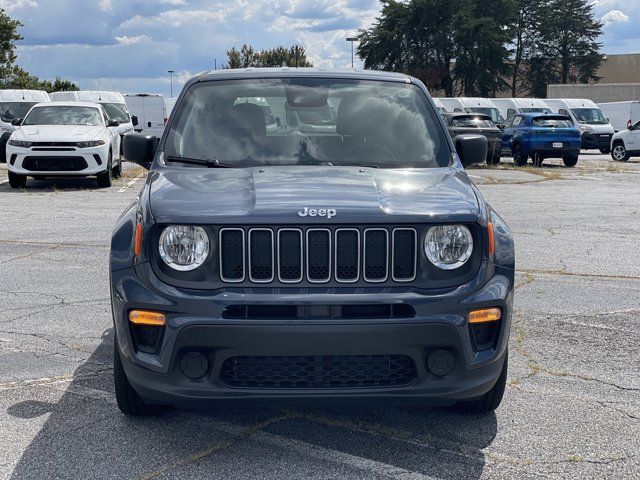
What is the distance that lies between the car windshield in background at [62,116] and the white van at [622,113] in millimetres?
28502

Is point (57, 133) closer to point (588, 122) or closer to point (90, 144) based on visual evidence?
point (90, 144)

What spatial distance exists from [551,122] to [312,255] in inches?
911

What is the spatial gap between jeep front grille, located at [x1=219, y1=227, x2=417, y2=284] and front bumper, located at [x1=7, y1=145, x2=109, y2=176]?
44.9 feet

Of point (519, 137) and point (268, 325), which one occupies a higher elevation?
point (268, 325)

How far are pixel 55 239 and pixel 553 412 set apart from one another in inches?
298

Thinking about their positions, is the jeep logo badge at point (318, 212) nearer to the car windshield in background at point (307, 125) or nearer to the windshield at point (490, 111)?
the car windshield in background at point (307, 125)

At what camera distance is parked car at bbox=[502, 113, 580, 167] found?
82.5 ft

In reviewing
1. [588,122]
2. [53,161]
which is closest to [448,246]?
[53,161]

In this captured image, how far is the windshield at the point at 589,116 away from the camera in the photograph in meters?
35.9

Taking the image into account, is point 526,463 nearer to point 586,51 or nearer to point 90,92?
point 90,92

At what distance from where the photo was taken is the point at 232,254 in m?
3.77

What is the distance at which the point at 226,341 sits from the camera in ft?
11.8

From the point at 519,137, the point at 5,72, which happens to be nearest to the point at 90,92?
the point at 519,137

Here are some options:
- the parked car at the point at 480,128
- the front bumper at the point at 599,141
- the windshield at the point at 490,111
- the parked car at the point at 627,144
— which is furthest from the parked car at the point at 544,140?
the front bumper at the point at 599,141
